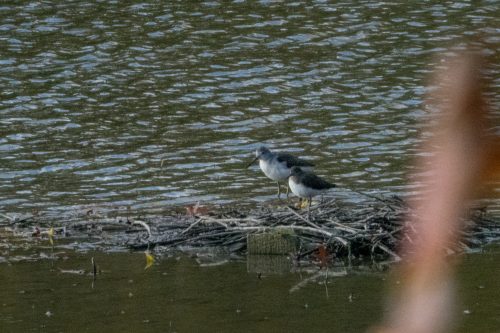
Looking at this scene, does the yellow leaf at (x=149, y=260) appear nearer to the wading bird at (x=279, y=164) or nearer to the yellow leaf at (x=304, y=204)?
the yellow leaf at (x=304, y=204)

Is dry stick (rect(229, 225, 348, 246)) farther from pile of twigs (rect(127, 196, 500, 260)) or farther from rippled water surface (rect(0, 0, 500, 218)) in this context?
rippled water surface (rect(0, 0, 500, 218))

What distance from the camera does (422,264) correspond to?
138 centimetres

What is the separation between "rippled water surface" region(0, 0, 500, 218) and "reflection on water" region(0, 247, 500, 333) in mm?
3734

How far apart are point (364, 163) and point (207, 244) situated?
5150 mm

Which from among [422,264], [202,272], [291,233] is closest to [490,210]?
[291,233]

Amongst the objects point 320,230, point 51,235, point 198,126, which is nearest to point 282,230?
point 320,230

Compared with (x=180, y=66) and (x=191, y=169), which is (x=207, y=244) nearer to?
(x=191, y=169)

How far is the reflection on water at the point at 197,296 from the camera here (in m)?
8.18

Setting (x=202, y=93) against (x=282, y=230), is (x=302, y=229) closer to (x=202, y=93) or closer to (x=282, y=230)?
(x=282, y=230)

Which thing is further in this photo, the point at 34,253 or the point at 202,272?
the point at 34,253

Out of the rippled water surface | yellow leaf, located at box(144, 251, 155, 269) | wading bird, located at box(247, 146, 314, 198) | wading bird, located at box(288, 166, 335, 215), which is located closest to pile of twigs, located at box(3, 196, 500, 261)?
wading bird, located at box(288, 166, 335, 215)

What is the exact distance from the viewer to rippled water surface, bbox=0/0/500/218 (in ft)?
51.9

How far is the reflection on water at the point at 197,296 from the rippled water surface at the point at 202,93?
3.73 meters

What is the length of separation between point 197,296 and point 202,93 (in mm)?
11150
